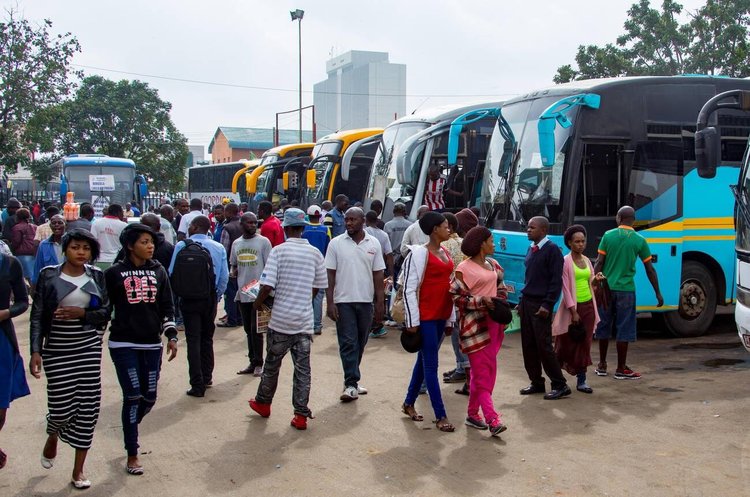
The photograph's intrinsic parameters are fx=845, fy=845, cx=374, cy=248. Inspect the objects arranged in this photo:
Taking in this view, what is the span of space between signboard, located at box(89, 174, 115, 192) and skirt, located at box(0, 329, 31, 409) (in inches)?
1003

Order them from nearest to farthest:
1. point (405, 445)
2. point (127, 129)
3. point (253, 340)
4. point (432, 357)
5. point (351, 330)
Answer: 1. point (405, 445)
2. point (432, 357)
3. point (351, 330)
4. point (253, 340)
5. point (127, 129)

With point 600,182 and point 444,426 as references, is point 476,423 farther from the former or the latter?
point 600,182

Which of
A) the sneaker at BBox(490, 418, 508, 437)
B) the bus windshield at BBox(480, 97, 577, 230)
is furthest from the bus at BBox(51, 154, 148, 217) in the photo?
the sneaker at BBox(490, 418, 508, 437)

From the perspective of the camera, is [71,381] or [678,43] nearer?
[71,381]

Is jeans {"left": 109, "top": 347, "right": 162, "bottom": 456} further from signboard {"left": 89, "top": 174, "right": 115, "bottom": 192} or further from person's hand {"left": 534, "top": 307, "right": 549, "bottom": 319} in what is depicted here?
signboard {"left": 89, "top": 174, "right": 115, "bottom": 192}

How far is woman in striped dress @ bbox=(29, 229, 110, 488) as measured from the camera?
5.65m

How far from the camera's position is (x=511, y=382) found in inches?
349

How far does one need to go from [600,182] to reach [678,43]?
21.2m

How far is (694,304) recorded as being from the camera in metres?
11.8

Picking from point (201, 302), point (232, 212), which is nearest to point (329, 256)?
point (201, 302)

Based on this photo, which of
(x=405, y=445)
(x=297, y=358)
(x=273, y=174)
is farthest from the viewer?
(x=273, y=174)

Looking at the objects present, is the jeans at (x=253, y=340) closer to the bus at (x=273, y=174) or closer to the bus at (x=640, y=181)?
the bus at (x=640, y=181)

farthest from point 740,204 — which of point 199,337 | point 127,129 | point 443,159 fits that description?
point 127,129

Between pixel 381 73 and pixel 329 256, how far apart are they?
102374mm
